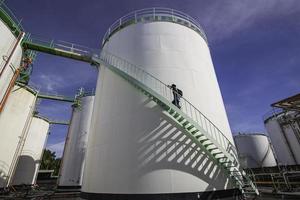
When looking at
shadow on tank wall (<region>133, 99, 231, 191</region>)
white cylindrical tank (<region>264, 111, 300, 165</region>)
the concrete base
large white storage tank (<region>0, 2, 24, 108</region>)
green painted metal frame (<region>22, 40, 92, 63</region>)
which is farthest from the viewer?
white cylindrical tank (<region>264, 111, 300, 165</region>)

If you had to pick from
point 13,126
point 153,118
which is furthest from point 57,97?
point 153,118

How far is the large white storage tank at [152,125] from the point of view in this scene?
6.54m

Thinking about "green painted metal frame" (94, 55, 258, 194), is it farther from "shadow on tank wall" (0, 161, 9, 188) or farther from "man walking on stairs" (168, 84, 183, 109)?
"shadow on tank wall" (0, 161, 9, 188)

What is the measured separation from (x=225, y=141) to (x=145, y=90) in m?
4.35

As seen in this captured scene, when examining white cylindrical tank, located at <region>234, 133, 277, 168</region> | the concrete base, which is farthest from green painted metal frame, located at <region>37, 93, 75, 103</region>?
white cylindrical tank, located at <region>234, 133, 277, 168</region>

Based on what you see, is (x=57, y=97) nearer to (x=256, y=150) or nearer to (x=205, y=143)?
(x=205, y=143)

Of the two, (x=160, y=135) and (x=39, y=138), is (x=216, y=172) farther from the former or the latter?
(x=39, y=138)

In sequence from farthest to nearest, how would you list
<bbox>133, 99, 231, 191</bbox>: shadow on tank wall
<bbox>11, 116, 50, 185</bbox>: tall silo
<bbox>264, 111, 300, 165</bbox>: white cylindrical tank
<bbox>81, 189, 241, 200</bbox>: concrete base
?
1. <bbox>11, 116, 50, 185</bbox>: tall silo
2. <bbox>264, 111, 300, 165</bbox>: white cylindrical tank
3. <bbox>133, 99, 231, 191</bbox>: shadow on tank wall
4. <bbox>81, 189, 241, 200</bbox>: concrete base

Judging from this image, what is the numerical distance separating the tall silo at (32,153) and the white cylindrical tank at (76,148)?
395cm

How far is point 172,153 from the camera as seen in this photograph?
6730mm

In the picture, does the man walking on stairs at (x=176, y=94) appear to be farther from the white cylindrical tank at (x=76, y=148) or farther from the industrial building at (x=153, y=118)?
the white cylindrical tank at (x=76, y=148)

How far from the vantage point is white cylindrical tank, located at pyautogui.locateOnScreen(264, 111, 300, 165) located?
642 inches

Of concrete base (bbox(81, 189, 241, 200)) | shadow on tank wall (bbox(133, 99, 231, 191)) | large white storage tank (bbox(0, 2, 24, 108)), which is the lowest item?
concrete base (bbox(81, 189, 241, 200))

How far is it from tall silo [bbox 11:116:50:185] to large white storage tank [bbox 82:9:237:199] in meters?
13.4
